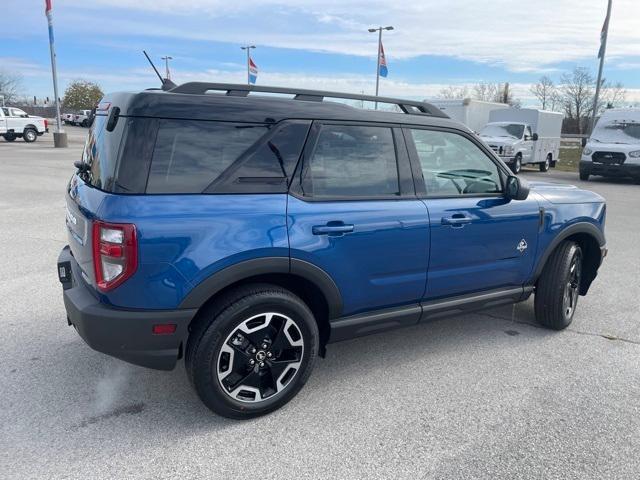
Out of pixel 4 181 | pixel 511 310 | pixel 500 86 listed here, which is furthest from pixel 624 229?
pixel 500 86

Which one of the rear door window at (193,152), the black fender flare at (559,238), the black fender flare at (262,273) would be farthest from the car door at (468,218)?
the rear door window at (193,152)

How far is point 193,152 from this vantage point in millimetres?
2785

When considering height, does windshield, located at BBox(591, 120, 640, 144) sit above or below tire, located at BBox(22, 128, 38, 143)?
above

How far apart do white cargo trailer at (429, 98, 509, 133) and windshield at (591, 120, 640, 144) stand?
6.01 meters

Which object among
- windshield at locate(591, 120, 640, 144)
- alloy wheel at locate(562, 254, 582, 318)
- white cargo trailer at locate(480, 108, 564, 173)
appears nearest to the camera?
alloy wheel at locate(562, 254, 582, 318)

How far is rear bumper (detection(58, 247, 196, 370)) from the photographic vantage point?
2656 millimetres

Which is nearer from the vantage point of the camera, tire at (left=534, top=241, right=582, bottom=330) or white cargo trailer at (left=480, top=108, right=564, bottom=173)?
tire at (left=534, top=241, right=582, bottom=330)

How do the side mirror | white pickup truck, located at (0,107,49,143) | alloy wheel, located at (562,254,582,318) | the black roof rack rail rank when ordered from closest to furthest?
the black roof rack rail < the side mirror < alloy wheel, located at (562,254,582,318) < white pickup truck, located at (0,107,49,143)

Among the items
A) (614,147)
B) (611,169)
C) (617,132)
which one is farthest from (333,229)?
(617,132)

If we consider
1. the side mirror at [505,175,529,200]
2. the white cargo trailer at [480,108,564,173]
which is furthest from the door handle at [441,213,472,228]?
the white cargo trailer at [480,108,564,173]

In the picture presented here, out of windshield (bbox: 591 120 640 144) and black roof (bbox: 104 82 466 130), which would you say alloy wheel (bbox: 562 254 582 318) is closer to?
black roof (bbox: 104 82 466 130)

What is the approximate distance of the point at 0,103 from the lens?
4328cm

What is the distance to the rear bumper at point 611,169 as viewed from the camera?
655 inches

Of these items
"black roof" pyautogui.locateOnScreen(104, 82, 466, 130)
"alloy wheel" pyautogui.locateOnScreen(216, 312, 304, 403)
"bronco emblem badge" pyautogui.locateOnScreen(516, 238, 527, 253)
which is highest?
"black roof" pyautogui.locateOnScreen(104, 82, 466, 130)
